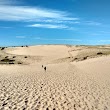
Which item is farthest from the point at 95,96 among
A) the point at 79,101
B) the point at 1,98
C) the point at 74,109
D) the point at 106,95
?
Answer: the point at 1,98

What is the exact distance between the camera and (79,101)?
13.4 metres

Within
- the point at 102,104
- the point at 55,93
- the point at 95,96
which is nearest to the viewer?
the point at 102,104

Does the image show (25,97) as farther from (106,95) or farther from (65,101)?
(106,95)

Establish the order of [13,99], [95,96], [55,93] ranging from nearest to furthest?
[13,99] → [95,96] → [55,93]

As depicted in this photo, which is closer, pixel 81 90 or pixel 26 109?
pixel 26 109

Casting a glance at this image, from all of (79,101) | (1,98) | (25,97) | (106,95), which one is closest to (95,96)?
(106,95)

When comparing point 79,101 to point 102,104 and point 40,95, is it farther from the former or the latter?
point 40,95

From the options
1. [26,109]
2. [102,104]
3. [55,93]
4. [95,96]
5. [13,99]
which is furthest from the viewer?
[55,93]

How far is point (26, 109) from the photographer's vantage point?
38.3ft

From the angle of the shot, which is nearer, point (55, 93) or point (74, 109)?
point (74, 109)

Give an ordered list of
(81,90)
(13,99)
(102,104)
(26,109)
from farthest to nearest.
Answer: (81,90) → (13,99) → (102,104) → (26,109)

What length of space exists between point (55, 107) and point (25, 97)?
275 cm

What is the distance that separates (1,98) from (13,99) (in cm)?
76

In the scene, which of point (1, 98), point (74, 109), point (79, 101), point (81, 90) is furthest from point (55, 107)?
point (81, 90)
